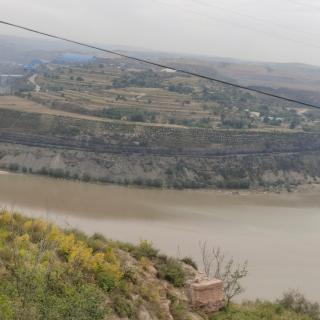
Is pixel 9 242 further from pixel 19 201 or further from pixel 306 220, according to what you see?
pixel 306 220

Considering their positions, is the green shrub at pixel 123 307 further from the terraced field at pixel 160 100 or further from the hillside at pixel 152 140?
the terraced field at pixel 160 100

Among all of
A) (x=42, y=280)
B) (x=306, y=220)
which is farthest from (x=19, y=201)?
(x=42, y=280)

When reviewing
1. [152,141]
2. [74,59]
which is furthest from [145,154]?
[74,59]

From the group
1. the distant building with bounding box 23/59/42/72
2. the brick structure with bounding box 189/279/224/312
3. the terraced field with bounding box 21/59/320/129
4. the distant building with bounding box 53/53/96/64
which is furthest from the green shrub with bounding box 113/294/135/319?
the distant building with bounding box 53/53/96/64

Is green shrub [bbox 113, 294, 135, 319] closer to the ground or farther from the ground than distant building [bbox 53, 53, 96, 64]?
closer to the ground

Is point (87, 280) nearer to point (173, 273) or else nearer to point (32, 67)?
point (173, 273)

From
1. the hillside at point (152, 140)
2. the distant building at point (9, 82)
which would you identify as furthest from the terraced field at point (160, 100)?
the distant building at point (9, 82)

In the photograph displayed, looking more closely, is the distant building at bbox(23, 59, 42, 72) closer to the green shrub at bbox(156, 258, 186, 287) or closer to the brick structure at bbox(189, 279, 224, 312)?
the green shrub at bbox(156, 258, 186, 287)
